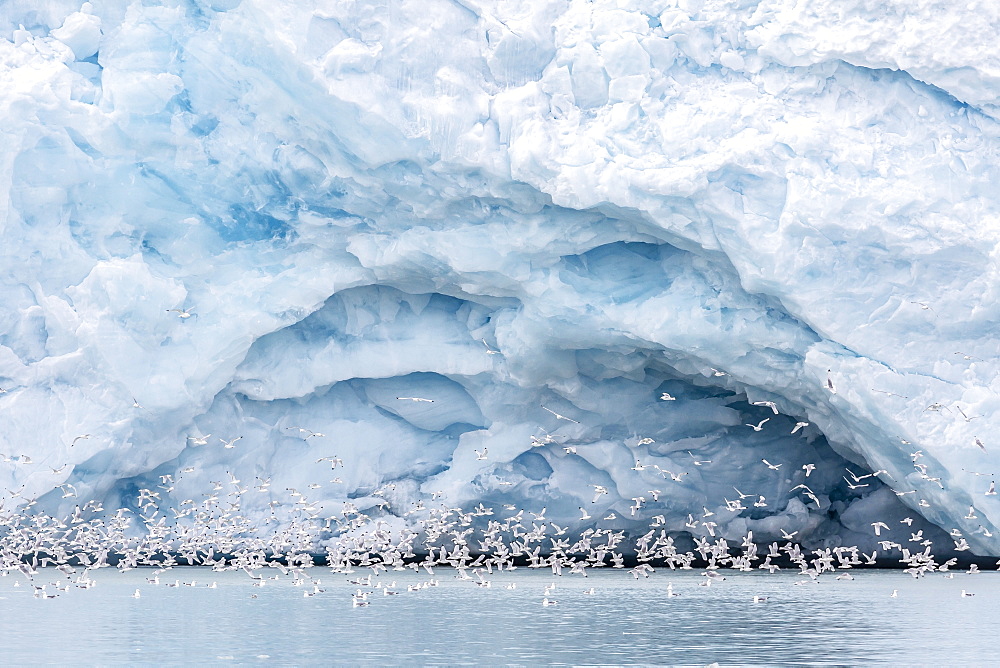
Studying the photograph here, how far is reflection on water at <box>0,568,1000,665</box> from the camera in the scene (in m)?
12.0

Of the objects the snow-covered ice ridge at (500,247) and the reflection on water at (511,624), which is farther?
the snow-covered ice ridge at (500,247)

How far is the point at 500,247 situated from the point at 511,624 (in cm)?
812

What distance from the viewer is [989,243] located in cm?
1842

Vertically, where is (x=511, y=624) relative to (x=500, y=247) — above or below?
below

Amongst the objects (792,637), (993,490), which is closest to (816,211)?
(993,490)

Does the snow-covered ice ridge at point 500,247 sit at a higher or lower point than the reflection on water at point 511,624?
higher

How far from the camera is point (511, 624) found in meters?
14.9

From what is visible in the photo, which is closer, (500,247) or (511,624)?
(511,624)

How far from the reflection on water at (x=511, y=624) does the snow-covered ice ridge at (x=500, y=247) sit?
9.19ft

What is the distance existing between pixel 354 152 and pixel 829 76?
7864mm

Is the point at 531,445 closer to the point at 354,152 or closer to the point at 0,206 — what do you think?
the point at 354,152

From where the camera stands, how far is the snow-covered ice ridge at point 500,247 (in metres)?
19.1

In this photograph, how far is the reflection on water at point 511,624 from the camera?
1203 cm

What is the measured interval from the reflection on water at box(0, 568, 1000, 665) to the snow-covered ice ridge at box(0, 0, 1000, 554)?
2.80m
